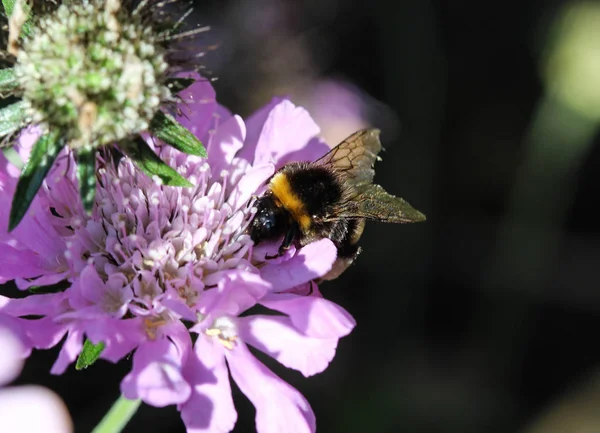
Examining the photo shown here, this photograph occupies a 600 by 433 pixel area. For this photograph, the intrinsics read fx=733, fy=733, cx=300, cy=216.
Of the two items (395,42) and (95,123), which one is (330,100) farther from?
(95,123)

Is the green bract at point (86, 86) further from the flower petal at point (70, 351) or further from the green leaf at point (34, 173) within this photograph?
the flower petal at point (70, 351)

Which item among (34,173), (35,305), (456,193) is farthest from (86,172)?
(456,193)

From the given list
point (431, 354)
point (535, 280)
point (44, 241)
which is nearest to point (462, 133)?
point (535, 280)

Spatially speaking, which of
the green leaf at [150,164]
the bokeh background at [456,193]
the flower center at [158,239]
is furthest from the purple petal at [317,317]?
the bokeh background at [456,193]

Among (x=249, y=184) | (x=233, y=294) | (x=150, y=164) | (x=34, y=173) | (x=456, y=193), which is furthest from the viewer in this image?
(x=456, y=193)

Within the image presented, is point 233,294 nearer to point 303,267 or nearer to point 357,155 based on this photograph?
point 303,267

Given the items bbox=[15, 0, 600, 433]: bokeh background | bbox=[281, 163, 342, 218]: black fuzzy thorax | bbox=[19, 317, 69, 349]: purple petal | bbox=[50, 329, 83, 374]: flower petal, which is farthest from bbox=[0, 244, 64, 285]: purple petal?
bbox=[15, 0, 600, 433]: bokeh background

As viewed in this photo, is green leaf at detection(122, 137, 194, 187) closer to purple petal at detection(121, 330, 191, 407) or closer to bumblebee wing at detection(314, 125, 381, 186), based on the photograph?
purple petal at detection(121, 330, 191, 407)
